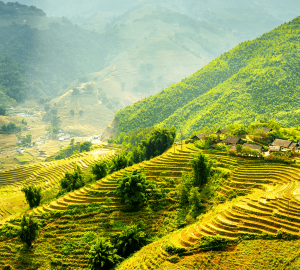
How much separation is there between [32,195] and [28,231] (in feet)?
39.2

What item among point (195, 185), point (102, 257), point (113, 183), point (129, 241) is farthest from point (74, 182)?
point (195, 185)

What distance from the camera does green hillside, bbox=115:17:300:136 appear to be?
90625 millimetres

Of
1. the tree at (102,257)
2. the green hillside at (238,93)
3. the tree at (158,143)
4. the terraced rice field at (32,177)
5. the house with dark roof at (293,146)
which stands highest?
the green hillside at (238,93)

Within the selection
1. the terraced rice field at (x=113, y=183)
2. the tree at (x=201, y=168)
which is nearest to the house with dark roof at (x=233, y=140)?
the terraced rice field at (x=113, y=183)

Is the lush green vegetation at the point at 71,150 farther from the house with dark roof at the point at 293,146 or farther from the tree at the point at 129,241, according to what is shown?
the house with dark roof at the point at 293,146

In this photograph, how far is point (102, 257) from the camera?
27812 mm

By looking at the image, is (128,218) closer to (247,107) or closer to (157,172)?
(157,172)

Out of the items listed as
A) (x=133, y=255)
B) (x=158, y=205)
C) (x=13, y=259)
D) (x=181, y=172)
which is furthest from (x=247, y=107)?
(x=13, y=259)

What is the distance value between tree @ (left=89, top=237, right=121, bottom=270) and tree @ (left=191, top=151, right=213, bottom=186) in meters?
16.5

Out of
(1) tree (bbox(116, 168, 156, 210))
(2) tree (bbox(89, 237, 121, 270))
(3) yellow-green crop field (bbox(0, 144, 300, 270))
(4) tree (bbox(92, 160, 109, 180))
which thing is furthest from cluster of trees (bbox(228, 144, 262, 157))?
(2) tree (bbox(89, 237, 121, 270))

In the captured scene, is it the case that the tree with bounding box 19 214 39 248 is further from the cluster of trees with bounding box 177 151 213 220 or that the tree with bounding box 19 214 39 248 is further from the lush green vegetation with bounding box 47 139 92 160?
the lush green vegetation with bounding box 47 139 92 160

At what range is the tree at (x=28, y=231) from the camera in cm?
3127

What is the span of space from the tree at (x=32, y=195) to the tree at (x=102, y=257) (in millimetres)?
19341

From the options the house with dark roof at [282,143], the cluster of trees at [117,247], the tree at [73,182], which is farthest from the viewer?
the tree at [73,182]
